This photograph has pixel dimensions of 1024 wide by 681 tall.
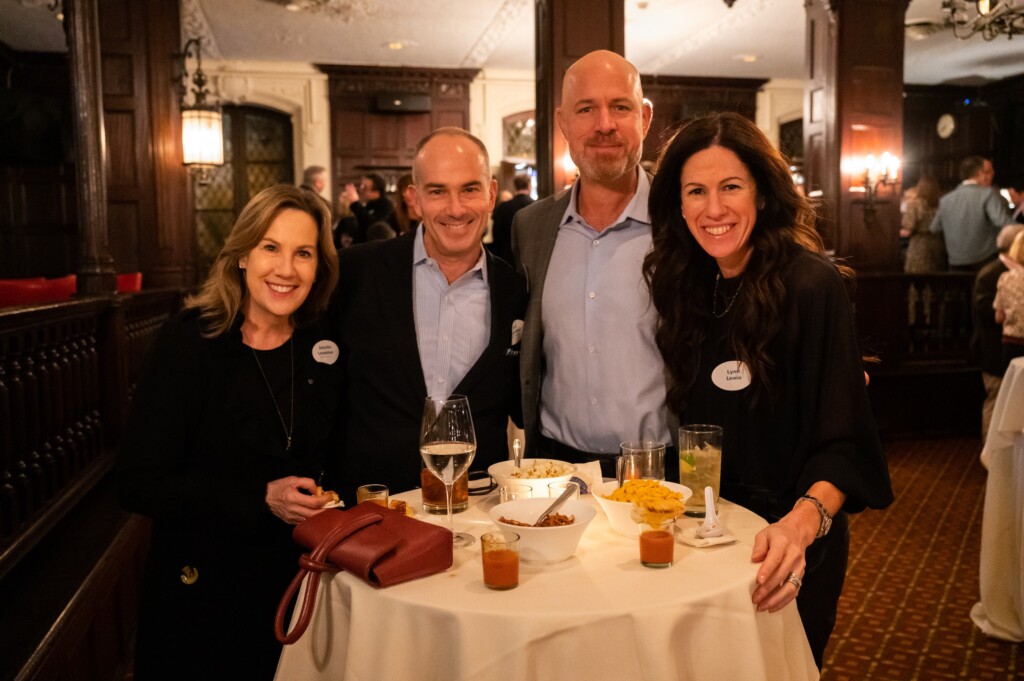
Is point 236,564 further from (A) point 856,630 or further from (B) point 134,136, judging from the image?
(B) point 134,136

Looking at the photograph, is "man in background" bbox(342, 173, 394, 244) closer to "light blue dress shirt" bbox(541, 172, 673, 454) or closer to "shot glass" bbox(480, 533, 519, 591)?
"light blue dress shirt" bbox(541, 172, 673, 454)

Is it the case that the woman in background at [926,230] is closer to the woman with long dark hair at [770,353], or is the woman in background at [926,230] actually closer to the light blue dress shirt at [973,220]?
the light blue dress shirt at [973,220]

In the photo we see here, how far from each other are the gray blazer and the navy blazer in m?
0.04

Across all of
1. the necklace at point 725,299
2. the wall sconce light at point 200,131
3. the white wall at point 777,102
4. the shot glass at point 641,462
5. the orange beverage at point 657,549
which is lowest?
the orange beverage at point 657,549

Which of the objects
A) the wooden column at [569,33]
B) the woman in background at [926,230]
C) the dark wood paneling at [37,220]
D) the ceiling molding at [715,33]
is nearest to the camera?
the wooden column at [569,33]

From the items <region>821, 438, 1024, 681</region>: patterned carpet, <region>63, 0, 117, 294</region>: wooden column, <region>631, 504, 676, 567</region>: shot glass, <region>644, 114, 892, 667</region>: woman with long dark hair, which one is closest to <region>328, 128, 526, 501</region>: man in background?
<region>644, 114, 892, 667</region>: woman with long dark hair

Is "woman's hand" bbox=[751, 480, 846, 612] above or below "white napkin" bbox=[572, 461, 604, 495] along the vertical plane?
below

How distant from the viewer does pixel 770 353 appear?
77.9 inches

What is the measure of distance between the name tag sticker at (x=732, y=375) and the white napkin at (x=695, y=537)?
1.09 ft

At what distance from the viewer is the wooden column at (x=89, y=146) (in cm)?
435

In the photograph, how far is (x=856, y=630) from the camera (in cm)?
358

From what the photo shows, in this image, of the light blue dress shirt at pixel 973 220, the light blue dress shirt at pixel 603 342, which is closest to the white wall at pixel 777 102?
the light blue dress shirt at pixel 973 220

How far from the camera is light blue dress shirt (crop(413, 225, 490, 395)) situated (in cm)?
242

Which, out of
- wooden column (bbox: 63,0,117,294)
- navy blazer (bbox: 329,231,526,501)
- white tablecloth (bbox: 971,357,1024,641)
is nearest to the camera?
navy blazer (bbox: 329,231,526,501)
